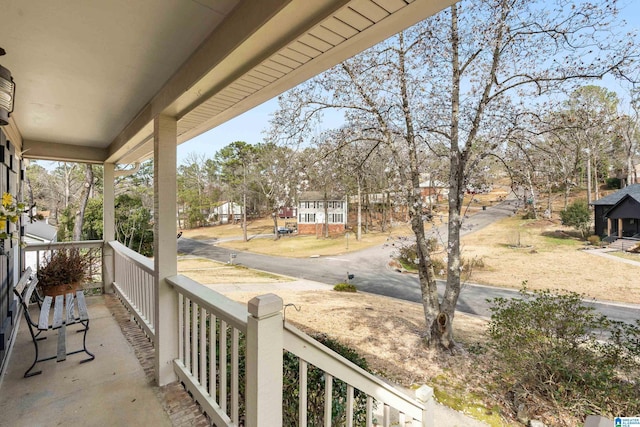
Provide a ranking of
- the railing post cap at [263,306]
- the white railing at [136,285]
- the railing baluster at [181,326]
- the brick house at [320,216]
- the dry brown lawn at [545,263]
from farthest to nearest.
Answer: the brick house at [320,216], the dry brown lawn at [545,263], the white railing at [136,285], the railing baluster at [181,326], the railing post cap at [263,306]

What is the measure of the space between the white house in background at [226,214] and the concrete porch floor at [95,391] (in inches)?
1032

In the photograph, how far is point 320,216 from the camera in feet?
81.8

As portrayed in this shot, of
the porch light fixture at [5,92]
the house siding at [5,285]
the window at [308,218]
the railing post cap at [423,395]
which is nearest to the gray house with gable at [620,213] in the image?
the railing post cap at [423,395]

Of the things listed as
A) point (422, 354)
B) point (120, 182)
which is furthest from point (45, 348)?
point (120, 182)

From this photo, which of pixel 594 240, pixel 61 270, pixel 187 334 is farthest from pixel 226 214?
pixel 187 334

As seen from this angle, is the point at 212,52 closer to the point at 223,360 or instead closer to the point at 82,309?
the point at 223,360

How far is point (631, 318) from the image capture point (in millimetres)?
7180

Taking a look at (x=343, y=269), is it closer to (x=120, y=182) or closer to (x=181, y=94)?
(x=120, y=182)

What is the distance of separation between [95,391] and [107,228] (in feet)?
11.5

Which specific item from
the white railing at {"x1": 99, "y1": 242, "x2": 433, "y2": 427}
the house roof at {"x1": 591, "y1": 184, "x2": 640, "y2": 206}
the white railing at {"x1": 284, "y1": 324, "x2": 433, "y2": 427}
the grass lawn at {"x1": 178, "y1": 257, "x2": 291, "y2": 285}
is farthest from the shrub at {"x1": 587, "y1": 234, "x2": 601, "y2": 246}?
the white railing at {"x1": 284, "y1": 324, "x2": 433, "y2": 427}

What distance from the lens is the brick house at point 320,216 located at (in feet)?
80.3

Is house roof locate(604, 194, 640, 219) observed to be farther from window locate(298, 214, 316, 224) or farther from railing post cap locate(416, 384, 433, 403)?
window locate(298, 214, 316, 224)

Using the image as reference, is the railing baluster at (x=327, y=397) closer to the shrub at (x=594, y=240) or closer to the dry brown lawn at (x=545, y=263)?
the dry brown lawn at (x=545, y=263)

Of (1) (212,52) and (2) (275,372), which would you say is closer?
(2) (275,372)
